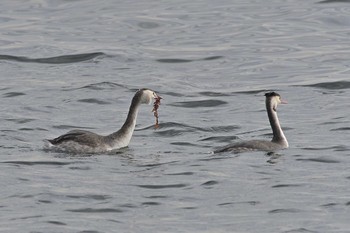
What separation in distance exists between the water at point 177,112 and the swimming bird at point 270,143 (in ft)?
0.85

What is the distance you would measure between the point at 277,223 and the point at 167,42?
17923 mm

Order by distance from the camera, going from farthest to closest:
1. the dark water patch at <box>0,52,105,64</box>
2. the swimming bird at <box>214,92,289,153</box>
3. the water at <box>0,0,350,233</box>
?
the dark water patch at <box>0,52,105,64</box>, the swimming bird at <box>214,92,289,153</box>, the water at <box>0,0,350,233</box>

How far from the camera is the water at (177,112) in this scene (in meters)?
16.2

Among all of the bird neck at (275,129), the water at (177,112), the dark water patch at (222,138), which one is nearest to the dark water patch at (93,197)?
the water at (177,112)

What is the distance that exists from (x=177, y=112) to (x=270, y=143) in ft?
14.8

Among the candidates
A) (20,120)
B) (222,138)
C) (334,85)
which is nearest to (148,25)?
(334,85)

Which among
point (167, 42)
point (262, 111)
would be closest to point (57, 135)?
point (262, 111)

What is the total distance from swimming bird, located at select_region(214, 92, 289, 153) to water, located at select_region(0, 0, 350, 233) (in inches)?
10.2

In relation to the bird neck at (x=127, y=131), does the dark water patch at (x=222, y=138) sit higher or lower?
lower

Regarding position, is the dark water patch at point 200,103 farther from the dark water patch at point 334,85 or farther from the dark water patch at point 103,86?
the dark water patch at point 334,85

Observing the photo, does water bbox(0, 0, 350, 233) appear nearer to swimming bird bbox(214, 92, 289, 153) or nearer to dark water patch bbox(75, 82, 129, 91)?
dark water patch bbox(75, 82, 129, 91)

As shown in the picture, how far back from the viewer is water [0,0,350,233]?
16172 millimetres

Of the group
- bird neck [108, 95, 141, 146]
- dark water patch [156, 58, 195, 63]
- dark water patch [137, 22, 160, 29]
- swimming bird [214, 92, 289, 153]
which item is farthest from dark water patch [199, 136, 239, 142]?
dark water patch [137, 22, 160, 29]

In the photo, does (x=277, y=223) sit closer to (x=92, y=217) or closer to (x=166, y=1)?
(x=92, y=217)
